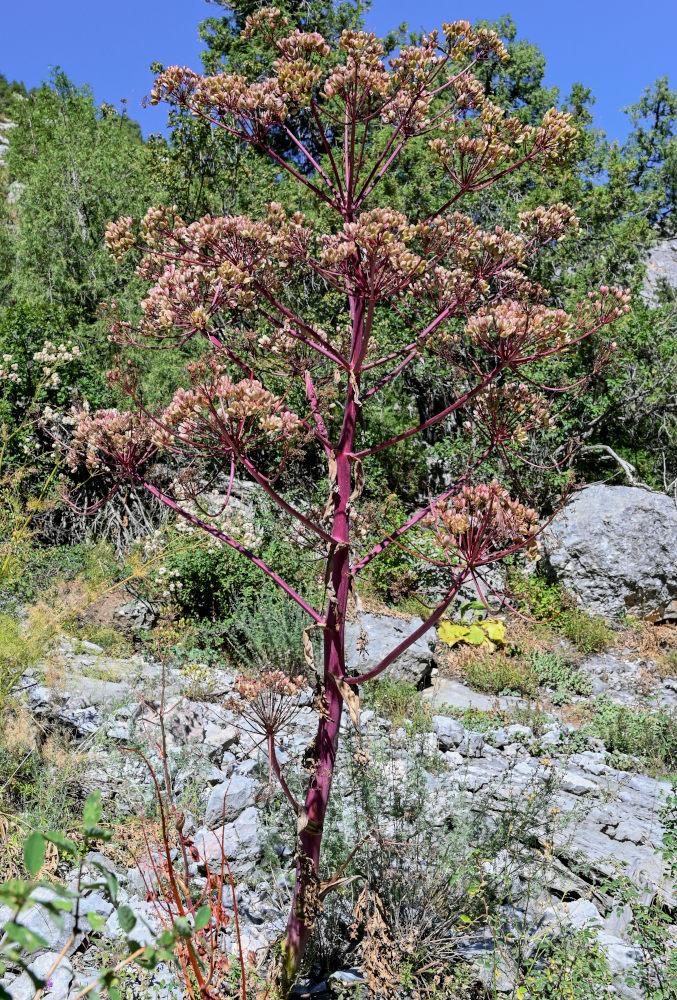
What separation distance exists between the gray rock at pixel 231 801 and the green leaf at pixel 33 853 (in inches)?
114

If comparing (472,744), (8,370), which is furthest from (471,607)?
(8,370)

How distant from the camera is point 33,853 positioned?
854mm

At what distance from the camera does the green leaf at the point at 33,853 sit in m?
0.84

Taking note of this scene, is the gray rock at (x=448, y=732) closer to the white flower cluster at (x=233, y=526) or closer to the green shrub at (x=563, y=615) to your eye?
the green shrub at (x=563, y=615)

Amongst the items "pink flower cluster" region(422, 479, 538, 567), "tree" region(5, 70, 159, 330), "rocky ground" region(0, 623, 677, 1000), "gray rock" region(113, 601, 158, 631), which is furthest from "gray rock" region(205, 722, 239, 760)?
"tree" region(5, 70, 159, 330)

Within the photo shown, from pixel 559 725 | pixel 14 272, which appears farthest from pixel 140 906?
pixel 14 272

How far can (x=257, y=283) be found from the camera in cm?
220

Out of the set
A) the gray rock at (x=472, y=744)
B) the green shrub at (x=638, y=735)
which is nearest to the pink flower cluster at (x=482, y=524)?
the gray rock at (x=472, y=744)

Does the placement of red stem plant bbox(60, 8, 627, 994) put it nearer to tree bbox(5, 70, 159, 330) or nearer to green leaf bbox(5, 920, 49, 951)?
green leaf bbox(5, 920, 49, 951)

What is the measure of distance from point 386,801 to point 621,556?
16.8 ft

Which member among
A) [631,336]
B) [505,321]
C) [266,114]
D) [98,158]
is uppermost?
[98,158]

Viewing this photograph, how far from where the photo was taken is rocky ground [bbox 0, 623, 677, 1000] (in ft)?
9.34

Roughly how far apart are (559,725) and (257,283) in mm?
4521

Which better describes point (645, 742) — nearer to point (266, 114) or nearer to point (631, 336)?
point (266, 114)
